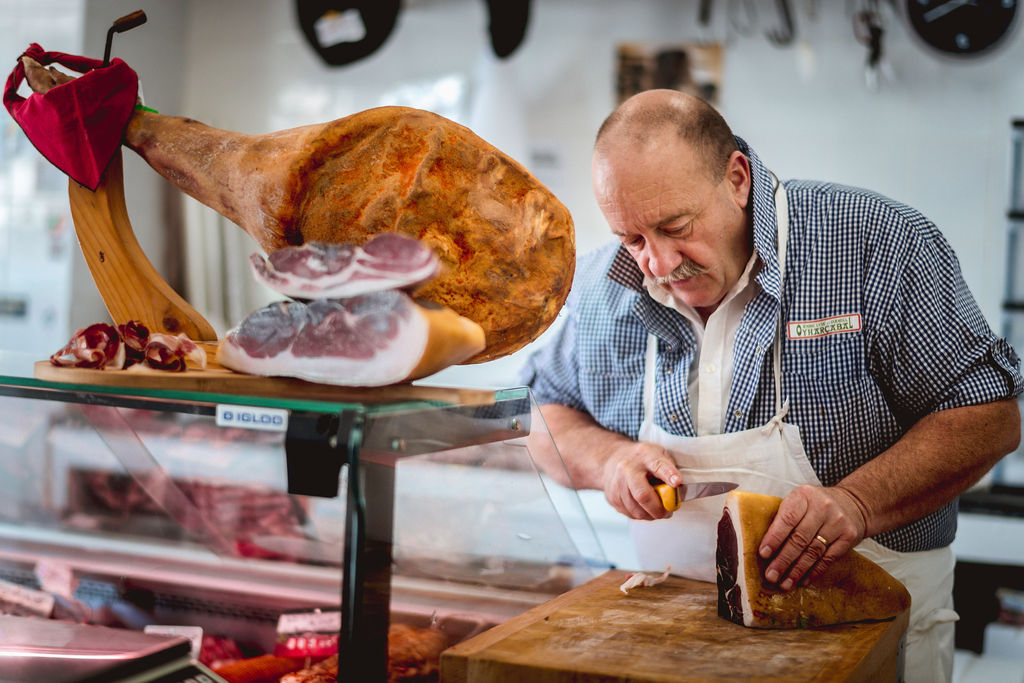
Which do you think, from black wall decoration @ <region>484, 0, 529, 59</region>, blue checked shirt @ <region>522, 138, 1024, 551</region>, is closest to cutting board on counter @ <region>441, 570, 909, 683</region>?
blue checked shirt @ <region>522, 138, 1024, 551</region>

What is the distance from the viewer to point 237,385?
1.18 meters

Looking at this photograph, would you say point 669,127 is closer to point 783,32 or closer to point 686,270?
point 686,270

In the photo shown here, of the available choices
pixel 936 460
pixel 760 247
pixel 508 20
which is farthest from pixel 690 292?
pixel 508 20

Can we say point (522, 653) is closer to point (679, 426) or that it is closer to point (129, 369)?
point (129, 369)

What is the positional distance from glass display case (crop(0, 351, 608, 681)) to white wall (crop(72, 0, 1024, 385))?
2636 millimetres

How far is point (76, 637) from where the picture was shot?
127 cm

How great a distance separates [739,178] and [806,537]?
0.91m

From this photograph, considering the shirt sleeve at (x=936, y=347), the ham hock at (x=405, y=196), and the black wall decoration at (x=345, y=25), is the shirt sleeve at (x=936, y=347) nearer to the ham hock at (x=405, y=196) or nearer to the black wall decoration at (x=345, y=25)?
the ham hock at (x=405, y=196)

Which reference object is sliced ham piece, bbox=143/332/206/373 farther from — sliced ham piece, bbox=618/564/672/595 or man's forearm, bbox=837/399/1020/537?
man's forearm, bbox=837/399/1020/537

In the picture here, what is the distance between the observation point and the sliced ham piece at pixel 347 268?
113 centimetres

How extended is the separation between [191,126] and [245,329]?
421 mm

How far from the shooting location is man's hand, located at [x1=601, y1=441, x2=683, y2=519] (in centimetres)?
171

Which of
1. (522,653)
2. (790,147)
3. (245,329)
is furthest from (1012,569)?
(245,329)

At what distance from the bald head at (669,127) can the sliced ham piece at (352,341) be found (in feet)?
2.74
